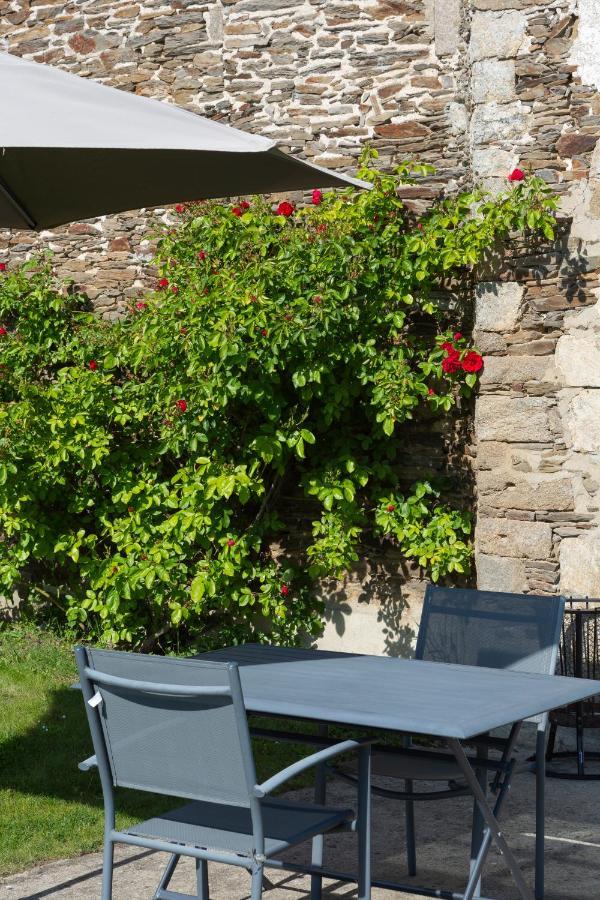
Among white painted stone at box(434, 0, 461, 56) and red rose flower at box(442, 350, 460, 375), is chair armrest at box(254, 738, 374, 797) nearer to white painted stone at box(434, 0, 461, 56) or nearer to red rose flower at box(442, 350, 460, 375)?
red rose flower at box(442, 350, 460, 375)

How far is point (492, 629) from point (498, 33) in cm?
316

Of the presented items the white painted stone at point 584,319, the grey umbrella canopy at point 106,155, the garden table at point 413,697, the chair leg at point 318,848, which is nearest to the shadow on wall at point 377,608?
the white painted stone at point 584,319

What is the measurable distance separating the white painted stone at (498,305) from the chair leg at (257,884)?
346 cm

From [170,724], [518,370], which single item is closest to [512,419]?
[518,370]

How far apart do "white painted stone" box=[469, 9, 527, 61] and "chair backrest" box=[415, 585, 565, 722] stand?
9.65 feet

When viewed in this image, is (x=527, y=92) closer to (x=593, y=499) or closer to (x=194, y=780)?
(x=593, y=499)

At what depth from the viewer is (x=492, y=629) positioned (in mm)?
3574

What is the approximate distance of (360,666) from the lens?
3.25 metres

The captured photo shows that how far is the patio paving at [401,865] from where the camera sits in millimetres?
3287

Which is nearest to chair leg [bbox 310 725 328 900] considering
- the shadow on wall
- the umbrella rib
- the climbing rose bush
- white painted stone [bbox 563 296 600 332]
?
the umbrella rib

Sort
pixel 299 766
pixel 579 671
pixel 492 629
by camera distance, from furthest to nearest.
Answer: pixel 579 671 → pixel 492 629 → pixel 299 766

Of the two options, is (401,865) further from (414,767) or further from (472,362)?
(472,362)

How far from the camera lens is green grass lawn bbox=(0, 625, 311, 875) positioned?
3695 mm

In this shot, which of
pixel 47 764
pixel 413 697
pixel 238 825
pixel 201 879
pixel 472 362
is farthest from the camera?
pixel 472 362
